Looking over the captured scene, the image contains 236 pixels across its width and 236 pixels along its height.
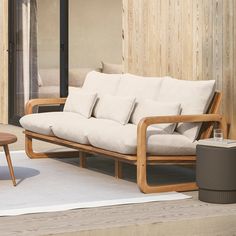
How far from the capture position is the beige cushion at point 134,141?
5.67 m

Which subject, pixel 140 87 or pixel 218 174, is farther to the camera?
pixel 140 87

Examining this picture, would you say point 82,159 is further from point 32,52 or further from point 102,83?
point 32,52

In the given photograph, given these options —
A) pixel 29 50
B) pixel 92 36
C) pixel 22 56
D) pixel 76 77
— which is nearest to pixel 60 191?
pixel 76 77

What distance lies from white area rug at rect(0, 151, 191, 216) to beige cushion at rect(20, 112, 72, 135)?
0.34 metres

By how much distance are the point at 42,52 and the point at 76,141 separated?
391 centimetres

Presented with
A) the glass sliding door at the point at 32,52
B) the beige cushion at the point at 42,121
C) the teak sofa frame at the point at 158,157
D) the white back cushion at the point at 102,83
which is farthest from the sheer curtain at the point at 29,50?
the teak sofa frame at the point at 158,157

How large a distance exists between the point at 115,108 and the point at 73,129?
463mm

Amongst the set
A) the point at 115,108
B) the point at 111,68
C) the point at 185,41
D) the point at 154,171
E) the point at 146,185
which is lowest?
the point at 154,171

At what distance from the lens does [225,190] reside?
526 centimetres

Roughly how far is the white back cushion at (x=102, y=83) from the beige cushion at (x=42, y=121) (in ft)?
1.39

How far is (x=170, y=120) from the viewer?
5.71 m

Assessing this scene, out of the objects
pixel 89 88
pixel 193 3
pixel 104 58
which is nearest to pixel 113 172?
pixel 89 88

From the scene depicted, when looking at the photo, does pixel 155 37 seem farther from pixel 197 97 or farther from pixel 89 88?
pixel 197 97

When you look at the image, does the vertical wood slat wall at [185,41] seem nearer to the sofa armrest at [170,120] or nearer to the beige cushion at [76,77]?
the sofa armrest at [170,120]
